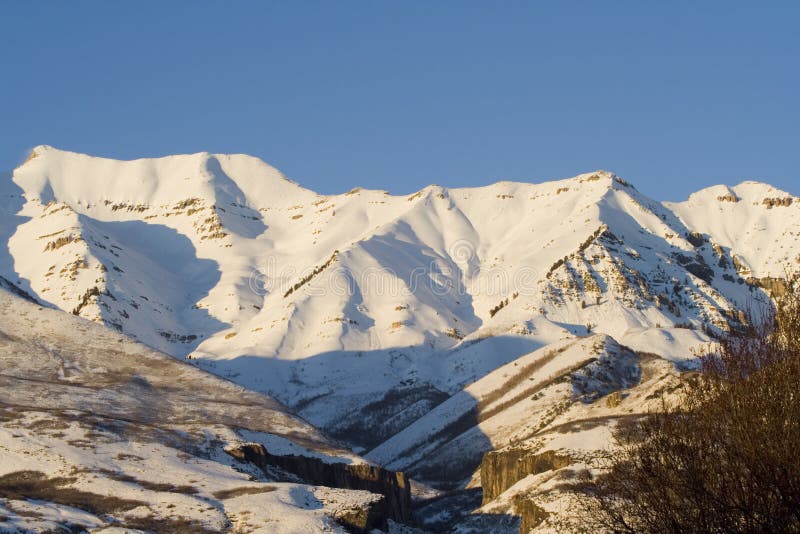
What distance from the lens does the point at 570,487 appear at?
12325 cm

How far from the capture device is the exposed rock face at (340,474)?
157 metres

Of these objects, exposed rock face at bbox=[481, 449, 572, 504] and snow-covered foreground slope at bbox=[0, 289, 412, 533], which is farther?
exposed rock face at bbox=[481, 449, 572, 504]

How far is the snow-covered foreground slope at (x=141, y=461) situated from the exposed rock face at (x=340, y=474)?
225 cm

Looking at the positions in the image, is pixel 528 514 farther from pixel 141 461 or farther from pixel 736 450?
pixel 736 450

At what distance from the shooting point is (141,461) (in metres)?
136

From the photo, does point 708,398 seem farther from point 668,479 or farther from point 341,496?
point 341,496

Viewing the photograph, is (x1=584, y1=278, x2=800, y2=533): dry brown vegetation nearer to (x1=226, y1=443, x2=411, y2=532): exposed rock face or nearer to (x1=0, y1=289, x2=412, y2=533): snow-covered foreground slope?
(x1=0, y1=289, x2=412, y2=533): snow-covered foreground slope

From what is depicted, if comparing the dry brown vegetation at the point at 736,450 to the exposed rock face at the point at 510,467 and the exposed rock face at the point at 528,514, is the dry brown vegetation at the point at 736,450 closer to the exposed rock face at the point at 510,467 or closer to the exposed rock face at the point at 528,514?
the exposed rock face at the point at 528,514

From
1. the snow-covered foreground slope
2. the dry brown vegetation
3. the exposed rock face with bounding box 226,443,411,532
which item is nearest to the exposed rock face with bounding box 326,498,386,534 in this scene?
the snow-covered foreground slope

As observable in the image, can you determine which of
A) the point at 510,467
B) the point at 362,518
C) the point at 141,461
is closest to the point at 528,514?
the point at 362,518

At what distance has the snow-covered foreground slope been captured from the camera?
10831 cm

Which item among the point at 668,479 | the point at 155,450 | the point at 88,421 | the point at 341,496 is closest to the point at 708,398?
the point at 668,479

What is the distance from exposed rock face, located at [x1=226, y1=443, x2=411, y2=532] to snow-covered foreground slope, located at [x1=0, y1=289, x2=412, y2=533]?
7.38 feet

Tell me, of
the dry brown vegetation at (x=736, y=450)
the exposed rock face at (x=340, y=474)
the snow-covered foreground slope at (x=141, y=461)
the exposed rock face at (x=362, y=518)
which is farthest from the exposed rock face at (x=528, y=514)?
the dry brown vegetation at (x=736, y=450)
